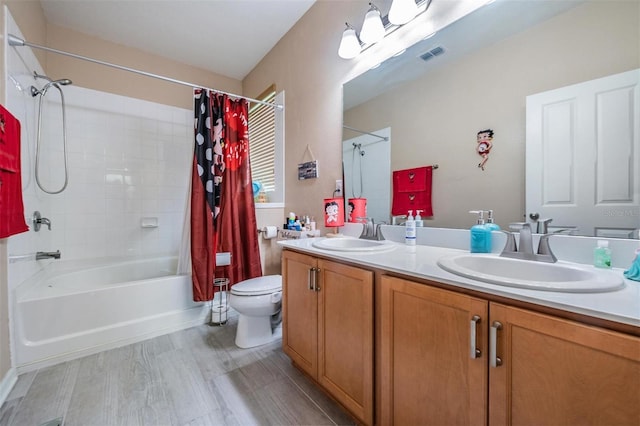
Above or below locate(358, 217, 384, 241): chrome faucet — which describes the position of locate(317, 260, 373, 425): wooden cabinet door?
below

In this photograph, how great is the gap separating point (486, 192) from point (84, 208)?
3.20 m

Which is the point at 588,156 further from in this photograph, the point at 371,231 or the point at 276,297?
the point at 276,297

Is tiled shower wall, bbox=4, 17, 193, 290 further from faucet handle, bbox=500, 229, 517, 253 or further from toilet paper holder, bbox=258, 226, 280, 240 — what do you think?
faucet handle, bbox=500, 229, 517, 253

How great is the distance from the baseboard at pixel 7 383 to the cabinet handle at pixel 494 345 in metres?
2.23

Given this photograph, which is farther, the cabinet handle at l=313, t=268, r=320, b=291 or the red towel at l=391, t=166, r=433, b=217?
the red towel at l=391, t=166, r=433, b=217

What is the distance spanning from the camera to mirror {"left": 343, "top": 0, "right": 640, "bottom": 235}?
3.01ft

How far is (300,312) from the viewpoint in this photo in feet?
4.64

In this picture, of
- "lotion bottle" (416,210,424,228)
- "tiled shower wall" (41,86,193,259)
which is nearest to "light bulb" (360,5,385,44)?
"lotion bottle" (416,210,424,228)

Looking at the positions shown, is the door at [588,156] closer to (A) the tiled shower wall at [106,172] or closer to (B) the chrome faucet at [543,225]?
(B) the chrome faucet at [543,225]

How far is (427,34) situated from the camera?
1363mm

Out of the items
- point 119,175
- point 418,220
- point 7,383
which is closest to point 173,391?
point 7,383

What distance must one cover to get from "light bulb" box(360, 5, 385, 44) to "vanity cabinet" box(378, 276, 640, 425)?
1453mm

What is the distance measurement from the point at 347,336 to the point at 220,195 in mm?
1641

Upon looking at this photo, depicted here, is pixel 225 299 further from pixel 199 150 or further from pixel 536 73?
pixel 536 73
